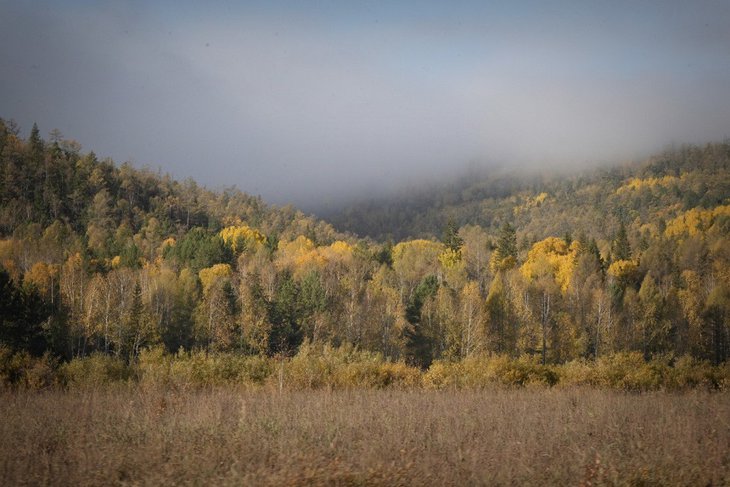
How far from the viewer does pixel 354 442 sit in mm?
9508

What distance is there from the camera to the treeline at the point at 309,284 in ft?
180

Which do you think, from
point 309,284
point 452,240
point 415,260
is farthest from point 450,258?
point 309,284

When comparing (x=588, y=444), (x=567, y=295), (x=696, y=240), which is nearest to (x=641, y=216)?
(x=696, y=240)

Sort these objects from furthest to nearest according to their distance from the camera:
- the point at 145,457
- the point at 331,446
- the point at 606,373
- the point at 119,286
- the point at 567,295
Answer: the point at 567,295 → the point at 119,286 → the point at 606,373 → the point at 331,446 → the point at 145,457

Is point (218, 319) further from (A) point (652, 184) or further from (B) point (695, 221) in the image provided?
(A) point (652, 184)

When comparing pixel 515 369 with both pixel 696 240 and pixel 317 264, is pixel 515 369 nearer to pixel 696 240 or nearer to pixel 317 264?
pixel 317 264

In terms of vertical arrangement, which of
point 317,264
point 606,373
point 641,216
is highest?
point 641,216

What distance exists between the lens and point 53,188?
113312 millimetres

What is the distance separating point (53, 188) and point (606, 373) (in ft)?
385

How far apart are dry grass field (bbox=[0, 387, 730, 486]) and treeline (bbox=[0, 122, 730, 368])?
16.3 meters

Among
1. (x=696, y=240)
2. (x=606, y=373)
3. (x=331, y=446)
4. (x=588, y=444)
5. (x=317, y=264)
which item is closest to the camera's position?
(x=331, y=446)

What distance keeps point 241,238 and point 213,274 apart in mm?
26763

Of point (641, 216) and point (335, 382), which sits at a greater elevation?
point (641, 216)

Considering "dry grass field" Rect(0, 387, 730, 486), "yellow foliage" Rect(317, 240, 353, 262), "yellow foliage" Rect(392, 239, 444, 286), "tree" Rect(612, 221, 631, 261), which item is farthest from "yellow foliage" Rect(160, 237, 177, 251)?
"dry grass field" Rect(0, 387, 730, 486)
